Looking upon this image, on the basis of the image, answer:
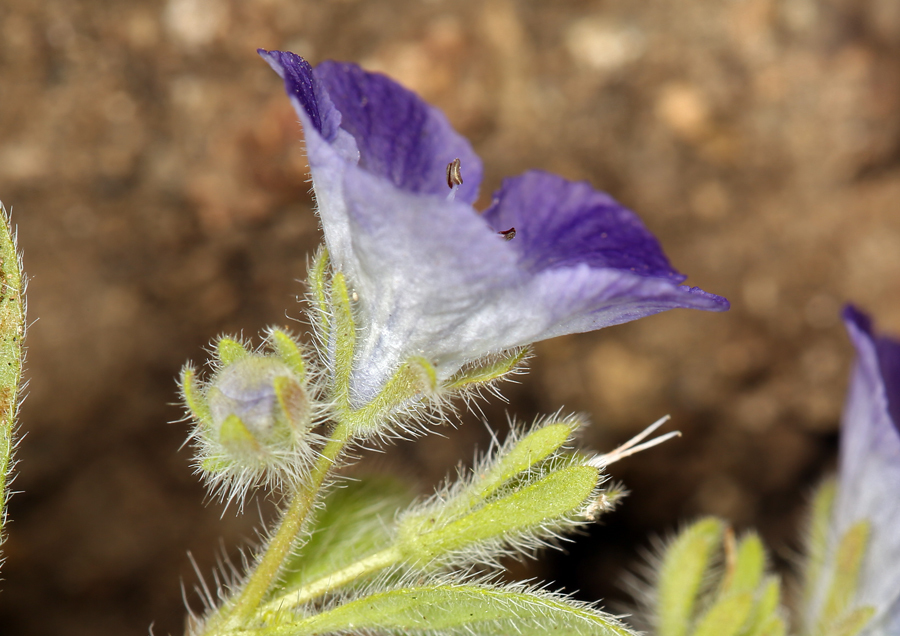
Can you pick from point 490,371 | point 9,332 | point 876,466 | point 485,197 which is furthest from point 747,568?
point 9,332

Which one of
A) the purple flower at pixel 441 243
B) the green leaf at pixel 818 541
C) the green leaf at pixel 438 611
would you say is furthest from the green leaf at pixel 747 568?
the purple flower at pixel 441 243

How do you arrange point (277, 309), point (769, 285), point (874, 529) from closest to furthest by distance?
point (874, 529) < point (277, 309) < point (769, 285)

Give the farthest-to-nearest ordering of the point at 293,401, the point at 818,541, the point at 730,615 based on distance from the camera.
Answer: the point at 818,541
the point at 730,615
the point at 293,401

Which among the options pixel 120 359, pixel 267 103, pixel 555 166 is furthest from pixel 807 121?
pixel 120 359

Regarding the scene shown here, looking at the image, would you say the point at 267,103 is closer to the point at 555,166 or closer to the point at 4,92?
the point at 4,92

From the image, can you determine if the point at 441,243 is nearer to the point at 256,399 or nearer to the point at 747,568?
the point at 256,399
